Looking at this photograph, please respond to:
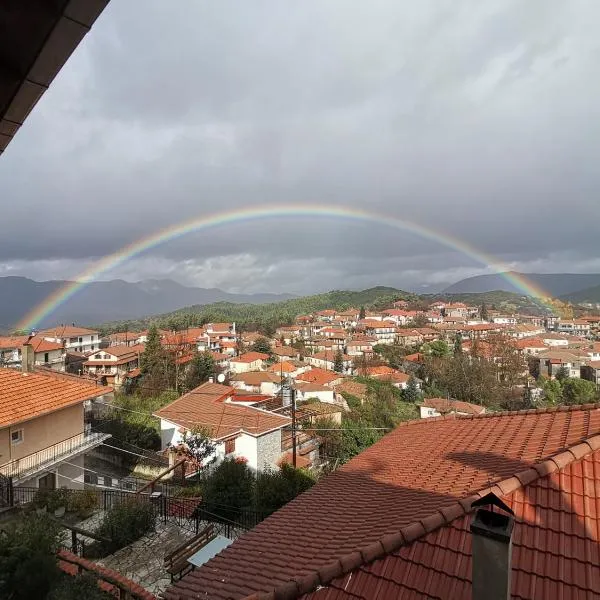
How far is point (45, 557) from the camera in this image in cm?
393

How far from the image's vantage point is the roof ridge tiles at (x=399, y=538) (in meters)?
3.11

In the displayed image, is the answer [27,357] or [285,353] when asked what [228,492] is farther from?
[285,353]

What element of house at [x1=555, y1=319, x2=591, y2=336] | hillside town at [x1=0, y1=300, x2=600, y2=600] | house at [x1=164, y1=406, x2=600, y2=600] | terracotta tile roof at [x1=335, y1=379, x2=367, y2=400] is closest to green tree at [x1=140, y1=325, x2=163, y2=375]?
hillside town at [x1=0, y1=300, x2=600, y2=600]

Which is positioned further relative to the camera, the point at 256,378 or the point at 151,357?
the point at 256,378

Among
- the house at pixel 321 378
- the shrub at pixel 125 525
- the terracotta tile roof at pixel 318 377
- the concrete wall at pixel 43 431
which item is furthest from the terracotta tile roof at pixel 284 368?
the shrub at pixel 125 525

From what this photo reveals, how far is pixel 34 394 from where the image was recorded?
12375 mm

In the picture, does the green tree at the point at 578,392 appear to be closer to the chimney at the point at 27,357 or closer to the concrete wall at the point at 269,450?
the concrete wall at the point at 269,450

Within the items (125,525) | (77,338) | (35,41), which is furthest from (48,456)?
(77,338)

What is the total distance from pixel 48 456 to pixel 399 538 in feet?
41.0

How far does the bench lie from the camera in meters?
7.15

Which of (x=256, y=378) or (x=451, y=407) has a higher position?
(x=256, y=378)

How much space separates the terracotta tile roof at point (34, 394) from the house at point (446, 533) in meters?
9.17

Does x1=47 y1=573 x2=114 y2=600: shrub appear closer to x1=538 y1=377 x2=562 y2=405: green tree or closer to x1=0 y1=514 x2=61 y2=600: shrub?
x1=0 y1=514 x2=61 y2=600: shrub

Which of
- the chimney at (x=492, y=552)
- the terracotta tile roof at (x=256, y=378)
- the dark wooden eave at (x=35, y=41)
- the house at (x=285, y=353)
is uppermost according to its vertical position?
the dark wooden eave at (x=35, y=41)
